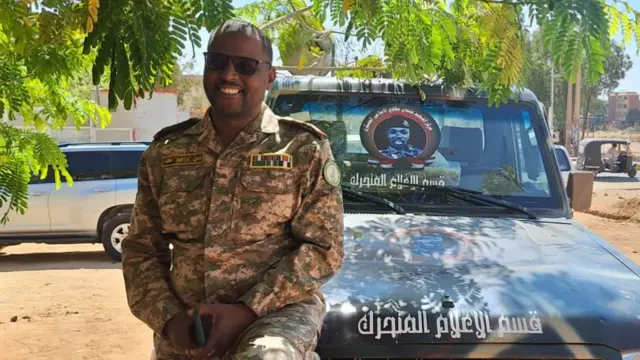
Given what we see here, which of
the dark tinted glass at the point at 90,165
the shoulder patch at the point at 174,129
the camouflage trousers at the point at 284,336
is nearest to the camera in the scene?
the camouflage trousers at the point at 284,336

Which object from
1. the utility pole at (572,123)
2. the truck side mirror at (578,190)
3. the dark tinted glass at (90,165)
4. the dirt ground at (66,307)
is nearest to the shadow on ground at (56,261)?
the dirt ground at (66,307)

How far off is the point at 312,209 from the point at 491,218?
136 centimetres

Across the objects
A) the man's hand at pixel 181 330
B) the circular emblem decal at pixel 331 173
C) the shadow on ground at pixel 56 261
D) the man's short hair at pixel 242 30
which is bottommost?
the shadow on ground at pixel 56 261

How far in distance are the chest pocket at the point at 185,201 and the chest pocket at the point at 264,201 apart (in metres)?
0.12

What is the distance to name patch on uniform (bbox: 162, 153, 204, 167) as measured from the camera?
2148mm

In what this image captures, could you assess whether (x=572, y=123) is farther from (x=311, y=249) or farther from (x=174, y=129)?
(x=311, y=249)

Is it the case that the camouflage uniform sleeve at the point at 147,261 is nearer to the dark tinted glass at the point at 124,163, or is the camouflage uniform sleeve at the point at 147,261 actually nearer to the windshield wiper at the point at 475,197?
the windshield wiper at the point at 475,197

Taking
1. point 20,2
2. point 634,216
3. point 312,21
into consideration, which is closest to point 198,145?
point 20,2

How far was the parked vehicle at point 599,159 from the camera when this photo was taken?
25.2 meters

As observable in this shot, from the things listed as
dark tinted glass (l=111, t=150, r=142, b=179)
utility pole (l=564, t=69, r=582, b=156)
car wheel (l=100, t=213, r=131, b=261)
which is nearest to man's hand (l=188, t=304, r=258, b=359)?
car wheel (l=100, t=213, r=131, b=261)

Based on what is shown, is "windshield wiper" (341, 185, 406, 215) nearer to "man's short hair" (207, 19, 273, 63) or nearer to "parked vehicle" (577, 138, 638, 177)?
"man's short hair" (207, 19, 273, 63)

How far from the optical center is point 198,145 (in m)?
2.17

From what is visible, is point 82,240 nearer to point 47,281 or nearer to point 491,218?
point 47,281

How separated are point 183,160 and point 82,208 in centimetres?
785
